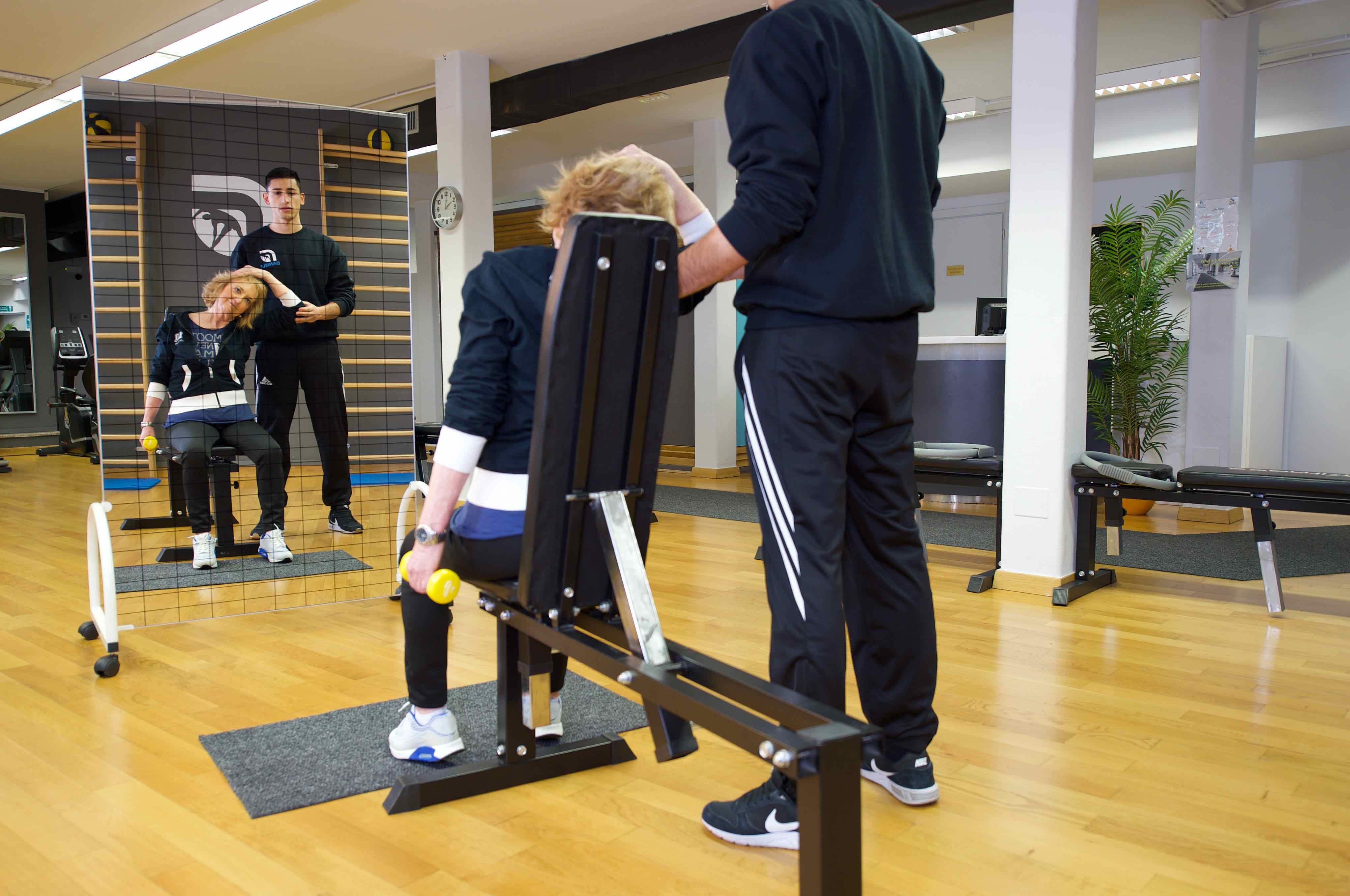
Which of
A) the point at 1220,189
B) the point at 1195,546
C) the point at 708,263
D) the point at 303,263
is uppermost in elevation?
the point at 1220,189

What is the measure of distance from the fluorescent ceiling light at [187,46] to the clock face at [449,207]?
4.16 feet

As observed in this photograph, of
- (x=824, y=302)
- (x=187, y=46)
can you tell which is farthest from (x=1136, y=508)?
(x=187, y=46)

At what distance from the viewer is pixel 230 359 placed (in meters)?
3.86

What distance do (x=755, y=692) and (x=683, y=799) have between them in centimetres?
81

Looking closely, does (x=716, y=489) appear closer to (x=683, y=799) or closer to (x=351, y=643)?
(x=351, y=643)

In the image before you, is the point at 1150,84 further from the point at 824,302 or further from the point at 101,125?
the point at 101,125

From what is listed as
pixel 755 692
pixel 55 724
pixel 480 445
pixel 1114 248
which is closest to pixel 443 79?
pixel 1114 248

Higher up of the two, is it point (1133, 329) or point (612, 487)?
point (1133, 329)

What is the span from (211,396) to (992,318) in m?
4.25

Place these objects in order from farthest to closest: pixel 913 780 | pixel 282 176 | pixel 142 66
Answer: pixel 142 66
pixel 282 176
pixel 913 780

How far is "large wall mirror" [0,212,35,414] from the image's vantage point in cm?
980

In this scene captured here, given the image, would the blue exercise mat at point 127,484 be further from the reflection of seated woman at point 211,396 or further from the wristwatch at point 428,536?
the wristwatch at point 428,536

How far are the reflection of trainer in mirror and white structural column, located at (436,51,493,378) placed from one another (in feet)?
4.96

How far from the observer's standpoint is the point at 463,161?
5.89 meters
